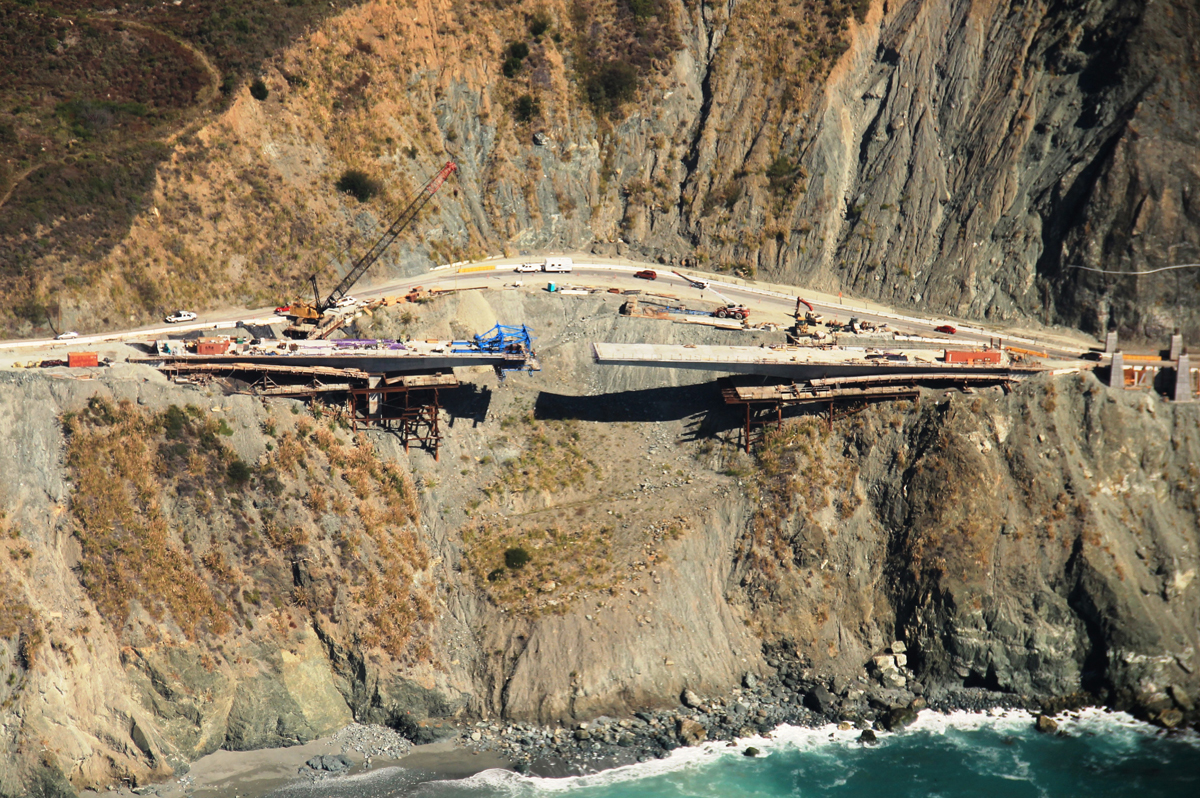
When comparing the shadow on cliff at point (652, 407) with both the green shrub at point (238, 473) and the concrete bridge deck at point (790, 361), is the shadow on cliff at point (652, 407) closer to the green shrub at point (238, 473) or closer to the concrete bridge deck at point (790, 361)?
the concrete bridge deck at point (790, 361)

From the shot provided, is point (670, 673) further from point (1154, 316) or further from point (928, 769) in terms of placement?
point (1154, 316)

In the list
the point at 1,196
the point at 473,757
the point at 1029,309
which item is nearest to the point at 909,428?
the point at 1029,309

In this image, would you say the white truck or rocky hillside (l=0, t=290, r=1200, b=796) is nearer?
rocky hillside (l=0, t=290, r=1200, b=796)

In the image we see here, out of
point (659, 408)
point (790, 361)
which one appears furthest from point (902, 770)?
point (659, 408)

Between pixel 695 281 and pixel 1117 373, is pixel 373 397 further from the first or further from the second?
pixel 1117 373

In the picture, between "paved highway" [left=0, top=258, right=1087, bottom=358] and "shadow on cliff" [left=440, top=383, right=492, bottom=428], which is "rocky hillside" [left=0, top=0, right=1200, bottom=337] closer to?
"paved highway" [left=0, top=258, right=1087, bottom=358]

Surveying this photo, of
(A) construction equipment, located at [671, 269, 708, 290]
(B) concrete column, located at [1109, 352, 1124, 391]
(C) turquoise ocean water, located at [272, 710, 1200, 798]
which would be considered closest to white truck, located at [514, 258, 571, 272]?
(A) construction equipment, located at [671, 269, 708, 290]
